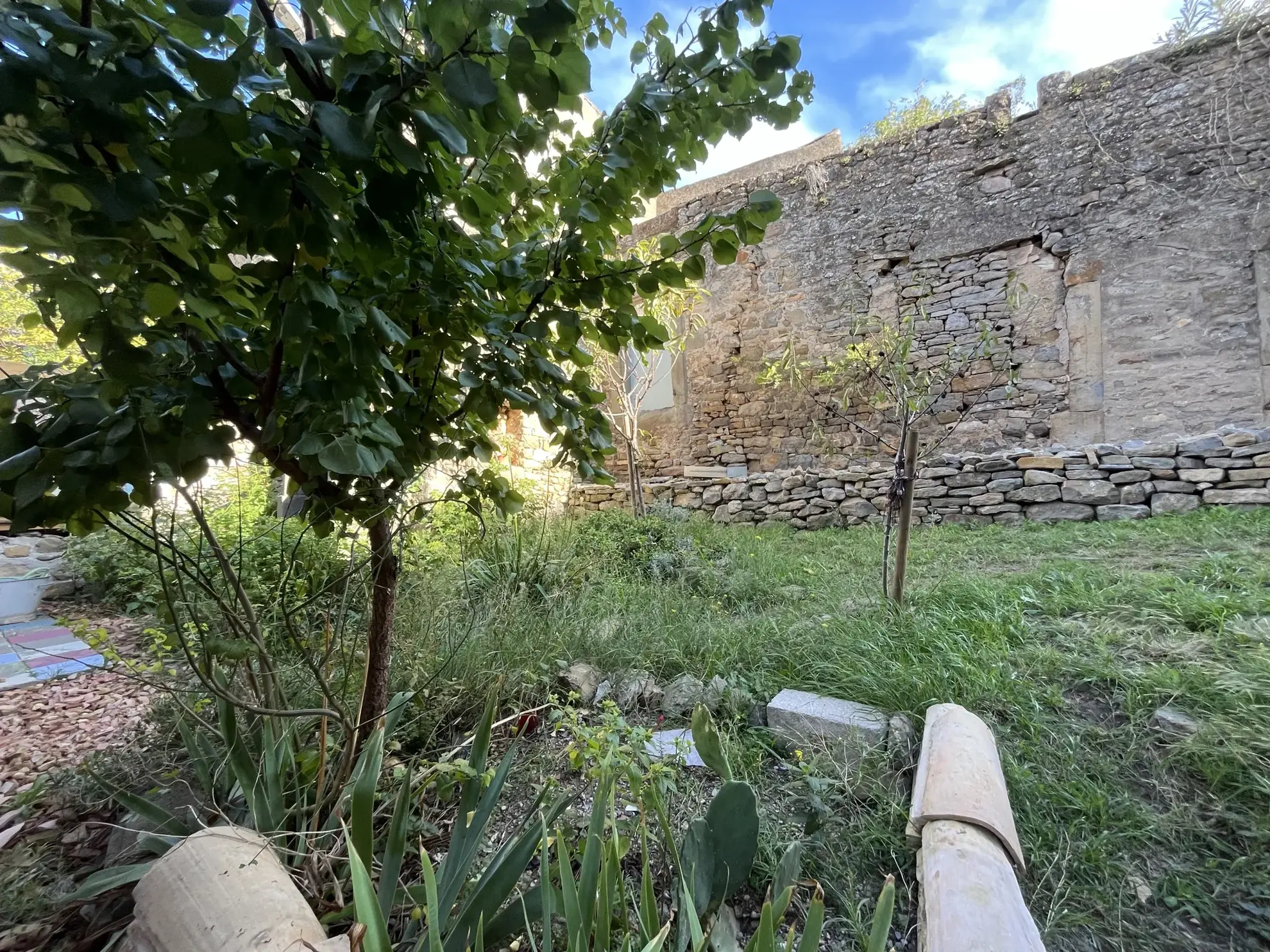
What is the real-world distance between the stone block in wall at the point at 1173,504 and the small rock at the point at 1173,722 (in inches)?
164

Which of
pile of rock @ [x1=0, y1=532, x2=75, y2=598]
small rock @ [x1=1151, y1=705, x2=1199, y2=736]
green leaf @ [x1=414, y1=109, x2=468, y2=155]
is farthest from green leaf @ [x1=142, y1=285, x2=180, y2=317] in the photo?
pile of rock @ [x1=0, y1=532, x2=75, y2=598]

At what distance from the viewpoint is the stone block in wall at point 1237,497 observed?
4.43 metres

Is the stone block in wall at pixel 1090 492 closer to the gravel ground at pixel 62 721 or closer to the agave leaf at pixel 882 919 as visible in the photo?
the agave leaf at pixel 882 919

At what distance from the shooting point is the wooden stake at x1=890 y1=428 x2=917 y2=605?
273cm

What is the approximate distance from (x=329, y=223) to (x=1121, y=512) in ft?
20.7

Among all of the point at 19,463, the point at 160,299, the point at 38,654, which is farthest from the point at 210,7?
the point at 38,654

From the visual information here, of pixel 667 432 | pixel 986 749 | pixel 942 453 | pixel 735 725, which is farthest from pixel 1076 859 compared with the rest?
pixel 667 432

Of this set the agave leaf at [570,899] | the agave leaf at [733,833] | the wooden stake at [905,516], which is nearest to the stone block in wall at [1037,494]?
the wooden stake at [905,516]

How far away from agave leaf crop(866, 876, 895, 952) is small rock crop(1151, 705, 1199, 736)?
1.40 meters

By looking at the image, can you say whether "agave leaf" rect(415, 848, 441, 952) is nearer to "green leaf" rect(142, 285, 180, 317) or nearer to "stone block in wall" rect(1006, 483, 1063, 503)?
"green leaf" rect(142, 285, 180, 317)

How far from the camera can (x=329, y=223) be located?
0.68 metres

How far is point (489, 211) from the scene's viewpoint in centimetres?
104

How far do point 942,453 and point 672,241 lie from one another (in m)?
6.60

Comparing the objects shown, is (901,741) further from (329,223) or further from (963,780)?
(329,223)
